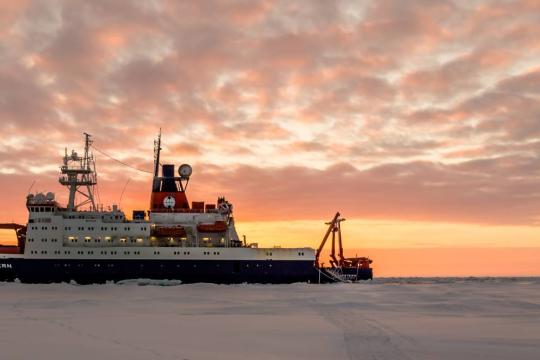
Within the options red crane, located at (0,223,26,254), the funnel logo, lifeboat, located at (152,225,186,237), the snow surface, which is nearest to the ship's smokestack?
the funnel logo

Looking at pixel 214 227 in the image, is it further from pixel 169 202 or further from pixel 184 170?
pixel 184 170

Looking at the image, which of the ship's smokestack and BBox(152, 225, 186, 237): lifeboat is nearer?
BBox(152, 225, 186, 237): lifeboat

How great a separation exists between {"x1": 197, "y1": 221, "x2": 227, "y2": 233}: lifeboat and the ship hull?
441 centimetres

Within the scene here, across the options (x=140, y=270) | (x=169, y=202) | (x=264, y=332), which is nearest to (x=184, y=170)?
(x=169, y=202)

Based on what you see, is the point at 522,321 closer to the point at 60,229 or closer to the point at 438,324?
the point at 438,324

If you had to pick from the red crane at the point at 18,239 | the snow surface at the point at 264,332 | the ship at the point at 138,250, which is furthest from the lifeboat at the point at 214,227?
the snow surface at the point at 264,332

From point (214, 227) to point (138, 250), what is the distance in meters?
9.79

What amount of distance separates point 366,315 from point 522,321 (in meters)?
7.68

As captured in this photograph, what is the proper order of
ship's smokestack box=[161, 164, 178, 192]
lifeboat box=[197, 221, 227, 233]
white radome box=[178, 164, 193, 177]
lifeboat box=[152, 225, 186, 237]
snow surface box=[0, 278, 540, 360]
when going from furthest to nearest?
white radome box=[178, 164, 193, 177]
ship's smokestack box=[161, 164, 178, 192]
lifeboat box=[197, 221, 227, 233]
lifeboat box=[152, 225, 186, 237]
snow surface box=[0, 278, 540, 360]

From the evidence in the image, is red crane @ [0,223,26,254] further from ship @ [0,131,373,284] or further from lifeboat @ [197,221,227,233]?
lifeboat @ [197,221,227,233]

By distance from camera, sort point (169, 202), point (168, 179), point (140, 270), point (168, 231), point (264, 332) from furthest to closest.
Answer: point (168, 179) → point (169, 202) → point (168, 231) → point (140, 270) → point (264, 332)

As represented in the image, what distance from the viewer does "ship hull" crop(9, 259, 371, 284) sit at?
69.0 meters

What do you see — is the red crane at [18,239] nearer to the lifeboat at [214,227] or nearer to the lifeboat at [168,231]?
the lifeboat at [168,231]

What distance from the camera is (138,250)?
7019cm
